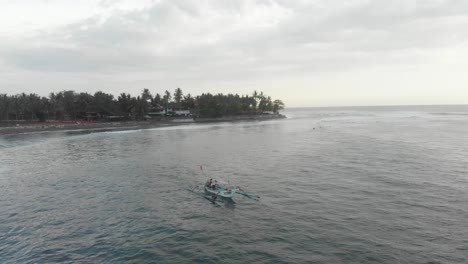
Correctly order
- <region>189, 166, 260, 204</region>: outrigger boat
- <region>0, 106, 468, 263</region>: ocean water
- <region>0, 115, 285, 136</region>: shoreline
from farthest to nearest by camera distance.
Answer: <region>0, 115, 285, 136</region>: shoreline → <region>189, 166, 260, 204</region>: outrigger boat → <region>0, 106, 468, 263</region>: ocean water

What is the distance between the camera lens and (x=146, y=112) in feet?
632

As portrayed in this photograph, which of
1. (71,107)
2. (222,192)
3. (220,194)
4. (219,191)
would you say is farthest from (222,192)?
(71,107)

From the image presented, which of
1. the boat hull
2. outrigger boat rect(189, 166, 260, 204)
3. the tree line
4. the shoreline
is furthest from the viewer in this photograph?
the tree line

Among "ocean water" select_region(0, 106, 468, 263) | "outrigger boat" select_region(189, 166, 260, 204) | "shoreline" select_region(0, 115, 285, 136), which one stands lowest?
"ocean water" select_region(0, 106, 468, 263)

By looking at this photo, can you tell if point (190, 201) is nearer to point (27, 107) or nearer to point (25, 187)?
point (25, 187)

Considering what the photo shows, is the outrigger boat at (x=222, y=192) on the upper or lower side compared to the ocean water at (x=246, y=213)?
upper

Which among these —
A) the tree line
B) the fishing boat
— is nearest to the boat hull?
the fishing boat

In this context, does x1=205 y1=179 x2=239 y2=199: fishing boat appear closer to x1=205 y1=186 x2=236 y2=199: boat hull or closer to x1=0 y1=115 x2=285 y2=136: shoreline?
x1=205 y1=186 x2=236 y2=199: boat hull

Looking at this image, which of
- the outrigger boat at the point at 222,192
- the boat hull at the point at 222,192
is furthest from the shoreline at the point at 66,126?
the boat hull at the point at 222,192

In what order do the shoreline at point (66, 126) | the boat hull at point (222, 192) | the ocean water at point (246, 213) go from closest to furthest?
the ocean water at point (246, 213) → the boat hull at point (222, 192) → the shoreline at point (66, 126)

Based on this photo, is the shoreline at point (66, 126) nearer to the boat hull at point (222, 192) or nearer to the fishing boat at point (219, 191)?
the fishing boat at point (219, 191)

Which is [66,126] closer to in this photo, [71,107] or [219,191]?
[71,107]

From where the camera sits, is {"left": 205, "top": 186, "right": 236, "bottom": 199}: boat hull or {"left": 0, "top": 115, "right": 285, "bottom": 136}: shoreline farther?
{"left": 0, "top": 115, "right": 285, "bottom": 136}: shoreline

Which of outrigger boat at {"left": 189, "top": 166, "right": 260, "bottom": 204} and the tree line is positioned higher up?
the tree line
